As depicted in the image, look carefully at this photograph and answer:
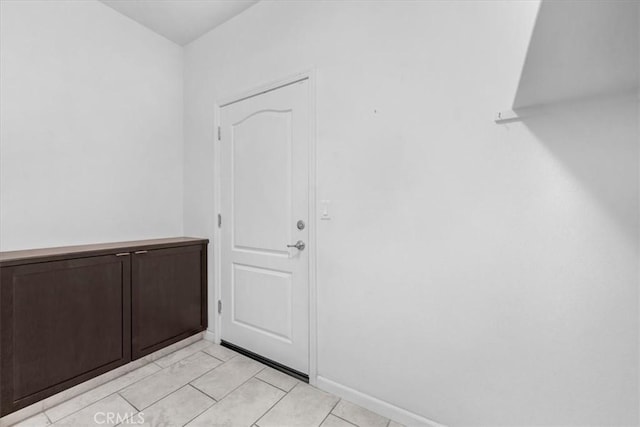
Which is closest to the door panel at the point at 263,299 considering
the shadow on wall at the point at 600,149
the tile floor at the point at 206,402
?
the tile floor at the point at 206,402

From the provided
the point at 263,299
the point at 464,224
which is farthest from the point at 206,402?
the point at 464,224

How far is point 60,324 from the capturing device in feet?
5.51

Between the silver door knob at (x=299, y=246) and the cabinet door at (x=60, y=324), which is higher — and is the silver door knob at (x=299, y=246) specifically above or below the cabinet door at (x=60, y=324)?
above

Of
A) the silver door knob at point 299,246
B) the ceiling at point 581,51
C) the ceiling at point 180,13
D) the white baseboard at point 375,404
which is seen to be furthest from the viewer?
the ceiling at point 180,13

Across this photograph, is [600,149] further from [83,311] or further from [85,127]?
[85,127]

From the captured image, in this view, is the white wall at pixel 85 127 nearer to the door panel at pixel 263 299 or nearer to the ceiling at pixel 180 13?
the ceiling at pixel 180 13

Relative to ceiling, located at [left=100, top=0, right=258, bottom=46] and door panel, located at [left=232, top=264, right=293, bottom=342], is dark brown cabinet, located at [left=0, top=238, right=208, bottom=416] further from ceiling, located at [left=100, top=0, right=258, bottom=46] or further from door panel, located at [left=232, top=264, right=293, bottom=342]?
ceiling, located at [left=100, top=0, right=258, bottom=46]

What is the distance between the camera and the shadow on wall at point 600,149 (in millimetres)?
1052

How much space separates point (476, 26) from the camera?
4.36 feet

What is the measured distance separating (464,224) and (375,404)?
1.18 meters

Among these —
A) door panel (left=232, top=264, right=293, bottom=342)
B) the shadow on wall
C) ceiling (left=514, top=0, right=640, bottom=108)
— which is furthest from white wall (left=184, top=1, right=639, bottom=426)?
door panel (left=232, top=264, right=293, bottom=342)

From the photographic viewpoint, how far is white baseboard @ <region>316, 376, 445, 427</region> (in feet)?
4.87

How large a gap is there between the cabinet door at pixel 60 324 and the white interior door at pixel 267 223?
784 millimetres

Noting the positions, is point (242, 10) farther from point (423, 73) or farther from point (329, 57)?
point (423, 73)
